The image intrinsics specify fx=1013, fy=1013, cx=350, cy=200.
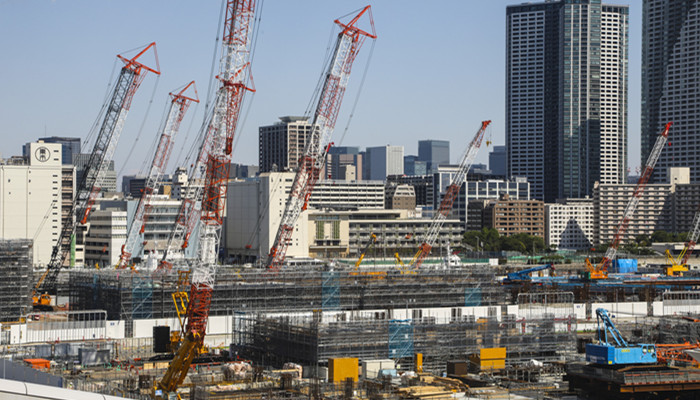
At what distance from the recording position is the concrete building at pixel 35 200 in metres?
121

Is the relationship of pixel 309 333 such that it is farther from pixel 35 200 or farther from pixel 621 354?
pixel 35 200

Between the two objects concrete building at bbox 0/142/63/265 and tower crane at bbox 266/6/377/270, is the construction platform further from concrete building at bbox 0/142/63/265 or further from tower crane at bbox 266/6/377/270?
concrete building at bbox 0/142/63/265

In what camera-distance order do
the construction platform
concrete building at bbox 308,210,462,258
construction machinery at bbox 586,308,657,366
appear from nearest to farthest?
1. the construction platform
2. construction machinery at bbox 586,308,657,366
3. concrete building at bbox 308,210,462,258

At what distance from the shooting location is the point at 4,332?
188 ft

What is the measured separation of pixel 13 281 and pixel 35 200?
62.2 meters

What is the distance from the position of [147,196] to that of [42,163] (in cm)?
2169

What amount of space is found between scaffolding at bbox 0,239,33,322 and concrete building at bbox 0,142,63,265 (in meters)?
56.8

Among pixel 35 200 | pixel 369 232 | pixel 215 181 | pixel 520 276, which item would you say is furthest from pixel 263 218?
pixel 215 181

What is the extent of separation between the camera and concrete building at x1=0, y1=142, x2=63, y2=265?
12138 cm

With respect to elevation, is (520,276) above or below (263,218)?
below

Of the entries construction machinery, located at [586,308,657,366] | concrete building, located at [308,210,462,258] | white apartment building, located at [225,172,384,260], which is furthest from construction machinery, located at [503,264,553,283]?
construction machinery, located at [586,308,657,366]

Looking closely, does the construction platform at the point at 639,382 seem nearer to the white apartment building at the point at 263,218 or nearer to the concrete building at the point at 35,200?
the concrete building at the point at 35,200

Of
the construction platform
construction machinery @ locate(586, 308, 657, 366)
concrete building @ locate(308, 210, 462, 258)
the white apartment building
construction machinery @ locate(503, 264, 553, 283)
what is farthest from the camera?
concrete building @ locate(308, 210, 462, 258)

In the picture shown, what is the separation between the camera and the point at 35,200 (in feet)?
407
